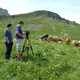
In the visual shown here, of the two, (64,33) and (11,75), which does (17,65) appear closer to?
(11,75)

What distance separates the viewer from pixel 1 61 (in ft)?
62.3

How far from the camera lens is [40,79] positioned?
1572cm

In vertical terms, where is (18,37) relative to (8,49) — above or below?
above

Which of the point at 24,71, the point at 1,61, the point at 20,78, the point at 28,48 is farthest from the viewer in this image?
the point at 28,48

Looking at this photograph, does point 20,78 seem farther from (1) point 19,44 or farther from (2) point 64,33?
(2) point 64,33

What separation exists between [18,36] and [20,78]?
15.2 feet

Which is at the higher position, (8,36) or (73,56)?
(8,36)

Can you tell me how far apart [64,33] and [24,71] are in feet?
602

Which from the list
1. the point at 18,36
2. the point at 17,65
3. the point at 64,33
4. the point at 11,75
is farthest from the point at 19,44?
the point at 64,33

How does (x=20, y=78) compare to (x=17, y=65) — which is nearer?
(x=20, y=78)

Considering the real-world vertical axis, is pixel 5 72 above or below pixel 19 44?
below

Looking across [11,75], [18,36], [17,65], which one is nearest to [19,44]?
[18,36]

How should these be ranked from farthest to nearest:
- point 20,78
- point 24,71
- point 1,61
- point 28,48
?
point 28,48, point 1,61, point 24,71, point 20,78

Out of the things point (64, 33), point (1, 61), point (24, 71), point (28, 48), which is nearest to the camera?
point (24, 71)
